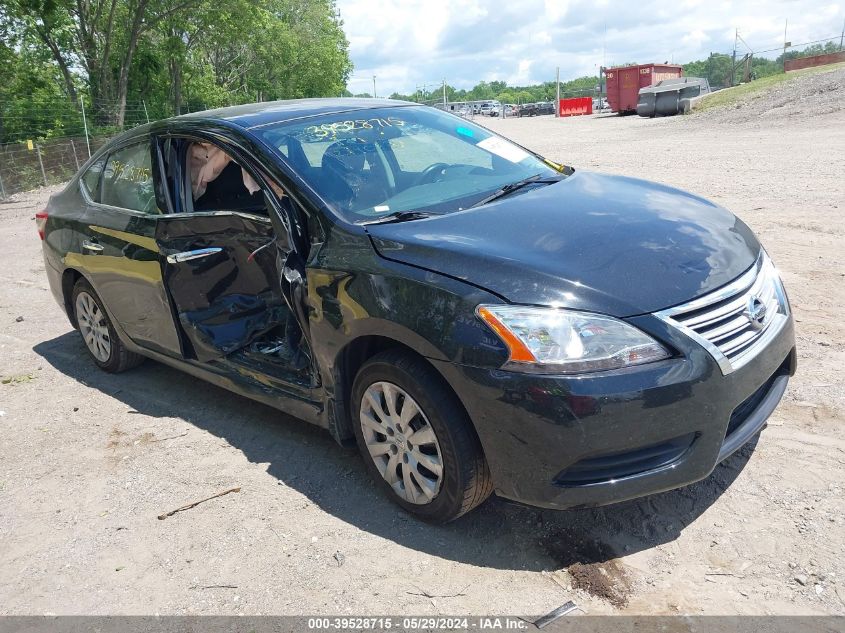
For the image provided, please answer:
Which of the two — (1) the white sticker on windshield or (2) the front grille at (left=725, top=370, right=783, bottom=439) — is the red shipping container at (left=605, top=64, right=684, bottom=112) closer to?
(1) the white sticker on windshield

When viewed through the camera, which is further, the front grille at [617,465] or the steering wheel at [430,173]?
the steering wheel at [430,173]

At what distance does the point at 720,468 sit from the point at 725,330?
0.98m

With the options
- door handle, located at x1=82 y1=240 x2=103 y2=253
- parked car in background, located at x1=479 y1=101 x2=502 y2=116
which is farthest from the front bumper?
parked car in background, located at x1=479 y1=101 x2=502 y2=116

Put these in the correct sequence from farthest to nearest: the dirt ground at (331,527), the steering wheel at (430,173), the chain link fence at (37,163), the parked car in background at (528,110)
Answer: the parked car in background at (528,110) < the chain link fence at (37,163) < the steering wheel at (430,173) < the dirt ground at (331,527)

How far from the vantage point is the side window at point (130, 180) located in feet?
14.9

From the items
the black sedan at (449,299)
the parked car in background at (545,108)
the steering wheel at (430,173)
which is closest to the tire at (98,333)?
the black sedan at (449,299)

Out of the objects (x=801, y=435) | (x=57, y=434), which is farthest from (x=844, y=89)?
(x=57, y=434)

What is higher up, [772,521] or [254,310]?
[254,310]

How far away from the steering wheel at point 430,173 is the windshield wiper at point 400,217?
0.42m

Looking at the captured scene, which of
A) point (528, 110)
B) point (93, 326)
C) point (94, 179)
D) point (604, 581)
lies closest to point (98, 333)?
point (93, 326)

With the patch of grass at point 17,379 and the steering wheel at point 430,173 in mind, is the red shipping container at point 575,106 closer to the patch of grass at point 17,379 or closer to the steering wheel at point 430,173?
the patch of grass at point 17,379

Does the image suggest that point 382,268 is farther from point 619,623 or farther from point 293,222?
point 619,623

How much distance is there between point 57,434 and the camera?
4.60 meters

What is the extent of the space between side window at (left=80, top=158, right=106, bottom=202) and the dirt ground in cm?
140
